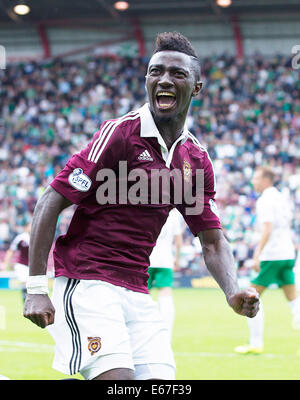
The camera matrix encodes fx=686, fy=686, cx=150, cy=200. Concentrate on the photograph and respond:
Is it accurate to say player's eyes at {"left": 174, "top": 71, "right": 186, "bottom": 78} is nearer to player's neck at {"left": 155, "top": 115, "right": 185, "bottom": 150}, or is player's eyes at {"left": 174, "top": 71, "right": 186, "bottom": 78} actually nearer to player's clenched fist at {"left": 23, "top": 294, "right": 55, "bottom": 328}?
player's neck at {"left": 155, "top": 115, "right": 185, "bottom": 150}

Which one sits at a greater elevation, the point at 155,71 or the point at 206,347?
the point at 155,71

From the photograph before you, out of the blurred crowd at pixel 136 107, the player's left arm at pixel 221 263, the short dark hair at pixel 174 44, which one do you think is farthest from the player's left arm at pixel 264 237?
the blurred crowd at pixel 136 107

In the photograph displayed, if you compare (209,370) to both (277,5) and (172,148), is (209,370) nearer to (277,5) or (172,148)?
(172,148)

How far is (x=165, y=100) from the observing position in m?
3.51

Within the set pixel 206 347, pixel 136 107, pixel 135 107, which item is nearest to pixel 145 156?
pixel 206 347

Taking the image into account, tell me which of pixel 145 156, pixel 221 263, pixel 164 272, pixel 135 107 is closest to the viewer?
pixel 145 156

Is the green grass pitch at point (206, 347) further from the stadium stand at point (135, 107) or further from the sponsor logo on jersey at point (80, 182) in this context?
the stadium stand at point (135, 107)

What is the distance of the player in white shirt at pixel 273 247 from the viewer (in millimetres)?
8297

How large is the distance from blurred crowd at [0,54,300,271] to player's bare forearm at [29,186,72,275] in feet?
50.8

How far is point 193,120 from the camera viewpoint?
992 inches

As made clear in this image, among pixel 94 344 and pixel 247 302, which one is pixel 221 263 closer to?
pixel 247 302

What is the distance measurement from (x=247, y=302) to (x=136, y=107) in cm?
2341
